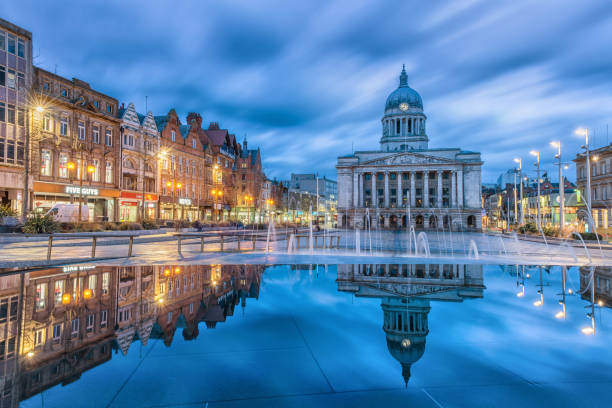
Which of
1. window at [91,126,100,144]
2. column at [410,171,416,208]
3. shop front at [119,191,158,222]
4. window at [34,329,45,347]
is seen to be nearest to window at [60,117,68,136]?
window at [91,126,100,144]

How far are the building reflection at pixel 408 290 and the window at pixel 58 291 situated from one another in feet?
19.5

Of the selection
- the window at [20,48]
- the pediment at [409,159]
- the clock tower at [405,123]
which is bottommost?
the pediment at [409,159]

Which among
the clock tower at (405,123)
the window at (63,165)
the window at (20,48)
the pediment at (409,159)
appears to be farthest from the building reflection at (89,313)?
the clock tower at (405,123)

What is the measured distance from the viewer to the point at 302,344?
4.96 m

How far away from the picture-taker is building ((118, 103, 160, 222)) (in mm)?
46000

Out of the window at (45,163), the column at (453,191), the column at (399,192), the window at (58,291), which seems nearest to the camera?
the window at (58,291)

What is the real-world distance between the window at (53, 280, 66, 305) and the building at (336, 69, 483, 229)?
91.2m

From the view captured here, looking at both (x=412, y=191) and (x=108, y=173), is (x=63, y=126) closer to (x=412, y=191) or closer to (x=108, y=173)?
(x=108, y=173)

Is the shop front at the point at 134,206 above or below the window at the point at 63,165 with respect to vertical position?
below

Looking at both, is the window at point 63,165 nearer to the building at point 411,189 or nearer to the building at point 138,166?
the building at point 138,166

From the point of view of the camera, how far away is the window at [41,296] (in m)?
6.81

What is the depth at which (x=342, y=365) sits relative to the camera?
422cm

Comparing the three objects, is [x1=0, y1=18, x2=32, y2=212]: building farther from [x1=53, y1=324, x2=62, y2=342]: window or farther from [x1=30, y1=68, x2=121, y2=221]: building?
[x1=53, y1=324, x2=62, y2=342]: window

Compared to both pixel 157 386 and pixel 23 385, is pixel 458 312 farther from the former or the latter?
pixel 23 385
